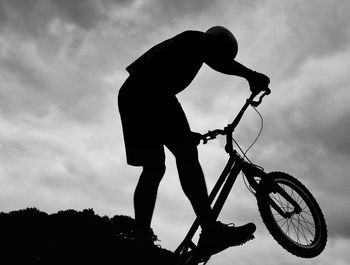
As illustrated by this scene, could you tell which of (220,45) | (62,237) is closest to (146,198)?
(220,45)

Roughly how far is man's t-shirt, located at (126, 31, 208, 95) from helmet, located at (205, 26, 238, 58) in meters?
0.16

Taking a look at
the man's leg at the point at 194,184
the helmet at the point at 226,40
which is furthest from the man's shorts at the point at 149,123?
the helmet at the point at 226,40

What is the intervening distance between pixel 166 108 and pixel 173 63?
1.61ft

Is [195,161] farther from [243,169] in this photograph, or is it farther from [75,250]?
[75,250]

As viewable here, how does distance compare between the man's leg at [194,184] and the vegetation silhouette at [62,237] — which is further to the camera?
the vegetation silhouette at [62,237]

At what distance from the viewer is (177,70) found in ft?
13.0

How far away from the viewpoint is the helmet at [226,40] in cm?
401

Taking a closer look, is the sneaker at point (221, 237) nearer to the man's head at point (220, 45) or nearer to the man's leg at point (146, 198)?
the man's leg at point (146, 198)

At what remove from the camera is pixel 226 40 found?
403cm

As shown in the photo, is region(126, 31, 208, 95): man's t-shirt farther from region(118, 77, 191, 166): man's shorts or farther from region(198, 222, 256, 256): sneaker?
region(198, 222, 256, 256): sneaker

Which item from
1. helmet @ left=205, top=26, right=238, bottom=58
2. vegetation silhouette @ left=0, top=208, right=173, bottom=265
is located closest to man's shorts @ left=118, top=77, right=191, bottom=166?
helmet @ left=205, top=26, right=238, bottom=58

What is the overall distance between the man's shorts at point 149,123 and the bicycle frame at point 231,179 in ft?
1.58

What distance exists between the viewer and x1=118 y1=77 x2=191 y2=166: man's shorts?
12.6 feet

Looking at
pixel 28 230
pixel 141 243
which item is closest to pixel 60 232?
pixel 28 230
